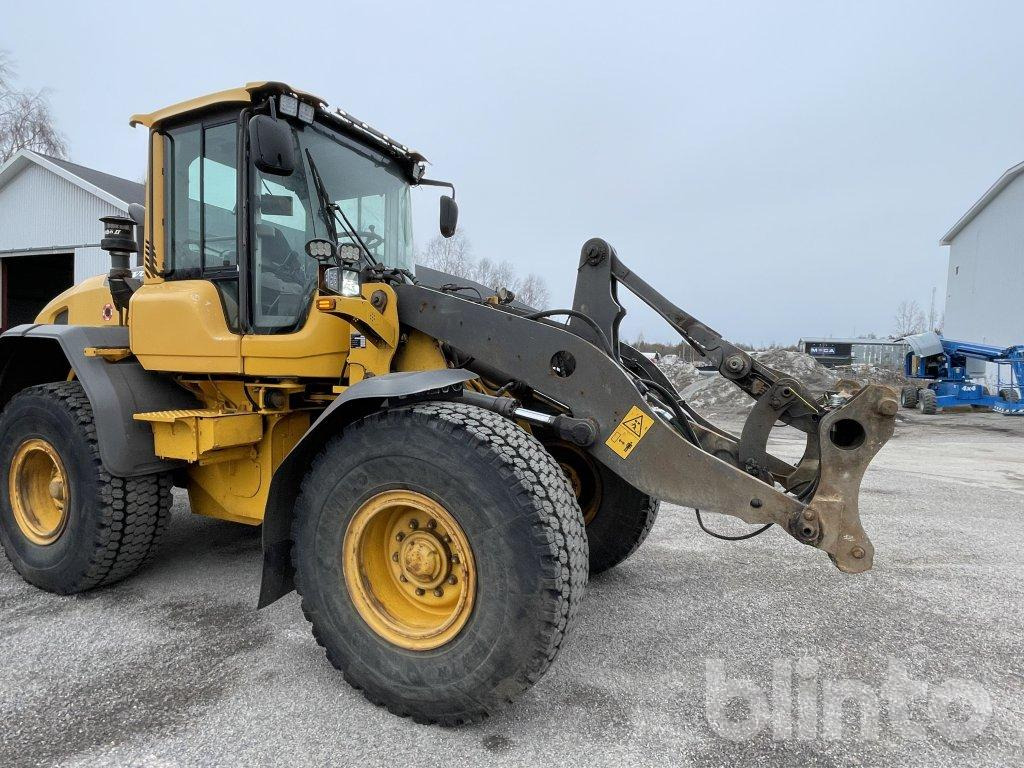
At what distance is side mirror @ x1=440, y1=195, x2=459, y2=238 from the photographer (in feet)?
13.6

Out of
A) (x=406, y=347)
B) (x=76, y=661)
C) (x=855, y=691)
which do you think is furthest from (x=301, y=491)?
(x=855, y=691)

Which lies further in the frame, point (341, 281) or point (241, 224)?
point (241, 224)

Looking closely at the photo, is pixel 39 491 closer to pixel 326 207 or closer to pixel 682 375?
pixel 326 207

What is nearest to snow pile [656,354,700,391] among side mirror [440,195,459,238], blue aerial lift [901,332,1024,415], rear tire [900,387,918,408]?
rear tire [900,387,918,408]

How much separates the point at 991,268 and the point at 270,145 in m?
28.9

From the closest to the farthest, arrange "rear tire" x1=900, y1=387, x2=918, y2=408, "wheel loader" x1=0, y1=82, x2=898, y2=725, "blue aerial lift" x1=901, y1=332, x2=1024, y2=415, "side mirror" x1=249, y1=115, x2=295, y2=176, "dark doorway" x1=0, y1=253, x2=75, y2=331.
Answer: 1. "wheel loader" x1=0, y1=82, x2=898, y2=725
2. "side mirror" x1=249, y1=115, x2=295, y2=176
3. "blue aerial lift" x1=901, y1=332, x2=1024, y2=415
4. "dark doorway" x1=0, y1=253, x2=75, y2=331
5. "rear tire" x1=900, y1=387, x2=918, y2=408

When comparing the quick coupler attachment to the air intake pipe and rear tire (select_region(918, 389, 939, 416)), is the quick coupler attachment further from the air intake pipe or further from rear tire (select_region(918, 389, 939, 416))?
rear tire (select_region(918, 389, 939, 416))

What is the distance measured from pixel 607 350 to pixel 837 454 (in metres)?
1.01

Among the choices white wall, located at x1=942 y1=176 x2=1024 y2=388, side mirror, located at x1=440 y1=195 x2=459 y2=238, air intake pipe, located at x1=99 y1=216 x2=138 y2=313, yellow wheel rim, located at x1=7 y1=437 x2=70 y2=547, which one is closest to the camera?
yellow wheel rim, located at x1=7 y1=437 x2=70 y2=547

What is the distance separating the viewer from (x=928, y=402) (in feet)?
51.3

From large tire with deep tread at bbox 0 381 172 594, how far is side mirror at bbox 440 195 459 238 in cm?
229

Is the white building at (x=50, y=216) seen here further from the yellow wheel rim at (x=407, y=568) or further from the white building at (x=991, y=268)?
the white building at (x=991, y=268)

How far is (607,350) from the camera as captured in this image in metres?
2.79

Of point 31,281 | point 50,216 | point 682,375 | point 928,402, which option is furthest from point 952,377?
point 31,281
